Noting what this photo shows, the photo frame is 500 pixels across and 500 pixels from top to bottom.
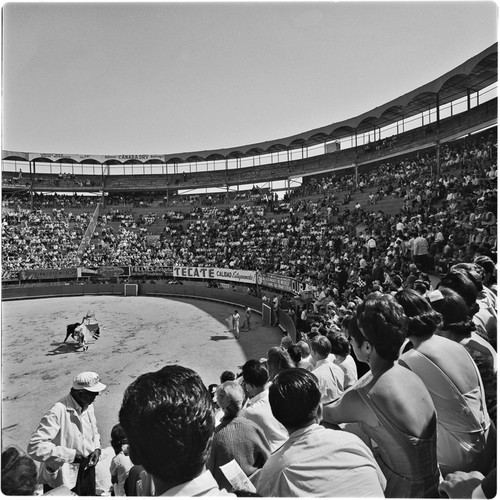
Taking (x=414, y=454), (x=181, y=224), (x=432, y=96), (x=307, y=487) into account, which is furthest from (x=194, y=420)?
(x=181, y=224)

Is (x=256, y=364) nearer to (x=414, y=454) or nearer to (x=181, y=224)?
(x=414, y=454)

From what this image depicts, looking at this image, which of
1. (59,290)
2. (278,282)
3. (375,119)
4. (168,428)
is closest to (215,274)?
(278,282)

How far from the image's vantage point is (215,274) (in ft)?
92.0

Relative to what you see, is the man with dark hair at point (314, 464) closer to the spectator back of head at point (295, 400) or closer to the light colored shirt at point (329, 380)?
the spectator back of head at point (295, 400)

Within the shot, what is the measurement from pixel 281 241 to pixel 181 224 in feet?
44.1

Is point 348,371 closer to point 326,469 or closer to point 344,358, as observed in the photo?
point 344,358

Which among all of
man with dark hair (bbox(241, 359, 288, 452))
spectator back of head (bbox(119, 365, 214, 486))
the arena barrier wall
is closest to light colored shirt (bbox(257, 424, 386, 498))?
spectator back of head (bbox(119, 365, 214, 486))

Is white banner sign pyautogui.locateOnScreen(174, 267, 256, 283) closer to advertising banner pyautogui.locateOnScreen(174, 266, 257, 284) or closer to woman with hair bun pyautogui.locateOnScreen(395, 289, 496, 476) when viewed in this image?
advertising banner pyautogui.locateOnScreen(174, 266, 257, 284)

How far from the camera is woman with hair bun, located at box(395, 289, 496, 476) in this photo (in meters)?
2.40

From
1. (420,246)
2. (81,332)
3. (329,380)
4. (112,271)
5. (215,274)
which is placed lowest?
(81,332)

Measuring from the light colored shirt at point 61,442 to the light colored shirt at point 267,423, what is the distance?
1.75 meters

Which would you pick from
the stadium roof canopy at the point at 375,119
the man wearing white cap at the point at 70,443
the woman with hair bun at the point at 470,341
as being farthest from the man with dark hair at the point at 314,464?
the stadium roof canopy at the point at 375,119

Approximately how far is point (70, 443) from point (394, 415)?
10.2 feet

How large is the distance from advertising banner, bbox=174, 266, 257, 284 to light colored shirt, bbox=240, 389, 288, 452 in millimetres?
21014
